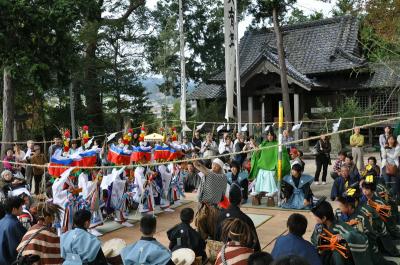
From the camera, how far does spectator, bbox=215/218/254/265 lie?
3.92 metres

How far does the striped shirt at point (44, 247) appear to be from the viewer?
14.8 feet

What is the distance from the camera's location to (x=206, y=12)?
26.4m

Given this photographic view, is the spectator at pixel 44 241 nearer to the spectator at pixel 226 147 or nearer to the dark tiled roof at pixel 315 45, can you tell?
the spectator at pixel 226 147

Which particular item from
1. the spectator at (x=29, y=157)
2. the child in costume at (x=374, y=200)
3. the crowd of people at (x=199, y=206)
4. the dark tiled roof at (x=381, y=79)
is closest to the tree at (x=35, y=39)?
the spectator at (x=29, y=157)

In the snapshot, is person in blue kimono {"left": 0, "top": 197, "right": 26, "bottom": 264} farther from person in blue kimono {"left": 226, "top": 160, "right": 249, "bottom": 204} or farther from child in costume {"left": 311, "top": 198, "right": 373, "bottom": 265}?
person in blue kimono {"left": 226, "top": 160, "right": 249, "bottom": 204}

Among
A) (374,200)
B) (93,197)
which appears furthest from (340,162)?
(93,197)

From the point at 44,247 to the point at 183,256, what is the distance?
63.1 inches

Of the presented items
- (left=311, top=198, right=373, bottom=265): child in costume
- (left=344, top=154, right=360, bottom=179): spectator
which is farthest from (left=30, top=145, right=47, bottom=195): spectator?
(left=311, top=198, right=373, bottom=265): child in costume

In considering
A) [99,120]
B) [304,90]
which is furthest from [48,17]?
[304,90]

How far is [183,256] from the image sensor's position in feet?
16.4

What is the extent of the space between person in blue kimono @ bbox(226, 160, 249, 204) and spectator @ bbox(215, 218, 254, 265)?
16.9 ft

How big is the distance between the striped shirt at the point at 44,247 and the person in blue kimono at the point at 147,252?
101 cm

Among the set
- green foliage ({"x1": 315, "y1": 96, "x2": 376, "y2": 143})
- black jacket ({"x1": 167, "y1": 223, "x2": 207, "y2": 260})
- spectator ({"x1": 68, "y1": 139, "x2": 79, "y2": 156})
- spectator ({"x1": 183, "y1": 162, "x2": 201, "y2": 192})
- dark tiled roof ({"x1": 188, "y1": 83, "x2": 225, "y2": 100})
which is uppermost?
dark tiled roof ({"x1": 188, "y1": 83, "x2": 225, "y2": 100})

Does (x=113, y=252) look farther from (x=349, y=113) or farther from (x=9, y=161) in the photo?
(x=349, y=113)
